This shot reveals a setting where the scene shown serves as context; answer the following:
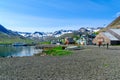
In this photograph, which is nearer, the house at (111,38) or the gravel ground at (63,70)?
the gravel ground at (63,70)

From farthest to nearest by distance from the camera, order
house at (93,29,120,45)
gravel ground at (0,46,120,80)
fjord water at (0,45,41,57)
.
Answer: house at (93,29,120,45), fjord water at (0,45,41,57), gravel ground at (0,46,120,80)

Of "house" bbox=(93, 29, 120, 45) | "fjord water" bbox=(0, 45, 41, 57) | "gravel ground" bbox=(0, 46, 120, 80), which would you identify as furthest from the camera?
"house" bbox=(93, 29, 120, 45)

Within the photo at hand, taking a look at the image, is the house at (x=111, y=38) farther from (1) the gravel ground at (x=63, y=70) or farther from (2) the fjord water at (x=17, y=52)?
(1) the gravel ground at (x=63, y=70)

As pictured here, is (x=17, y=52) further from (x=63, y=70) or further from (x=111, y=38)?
(x=63, y=70)

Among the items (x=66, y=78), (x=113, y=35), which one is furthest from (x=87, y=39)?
(x=66, y=78)

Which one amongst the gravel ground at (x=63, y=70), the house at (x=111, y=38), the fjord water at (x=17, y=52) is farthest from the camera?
the house at (x=111, y=38)

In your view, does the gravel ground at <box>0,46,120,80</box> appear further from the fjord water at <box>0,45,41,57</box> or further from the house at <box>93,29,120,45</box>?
the house at <box>93,29,120,45</box>

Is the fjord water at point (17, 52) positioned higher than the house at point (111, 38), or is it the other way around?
the house at point (111, 38)

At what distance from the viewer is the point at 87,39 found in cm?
15088

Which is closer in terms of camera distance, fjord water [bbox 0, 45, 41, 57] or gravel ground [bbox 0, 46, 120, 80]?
gravel ground [bbox 0, 46, 120, 80]

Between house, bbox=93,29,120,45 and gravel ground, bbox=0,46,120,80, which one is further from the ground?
house, bbox=93,29,120,45

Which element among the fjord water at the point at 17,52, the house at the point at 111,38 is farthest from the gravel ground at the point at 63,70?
the house at the point at 111,38

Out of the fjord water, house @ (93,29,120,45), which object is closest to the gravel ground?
the fjord water

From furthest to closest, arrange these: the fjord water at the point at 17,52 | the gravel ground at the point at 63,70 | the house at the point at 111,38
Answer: the house at the point at 111,38 < the fjord water at the point at 17,52 < the gravel ground at the point at 63,70
